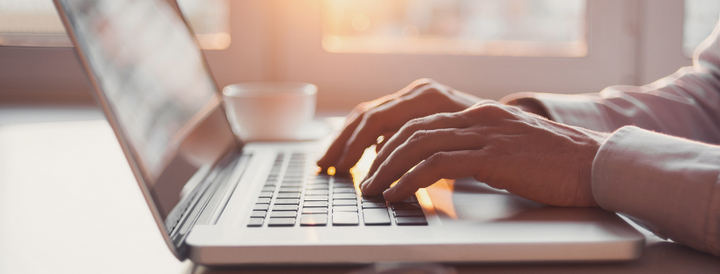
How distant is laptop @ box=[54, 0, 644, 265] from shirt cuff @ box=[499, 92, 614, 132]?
183 millimetres

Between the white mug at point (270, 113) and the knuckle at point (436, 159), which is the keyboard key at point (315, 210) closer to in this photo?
the knuckle at point (436, 159)

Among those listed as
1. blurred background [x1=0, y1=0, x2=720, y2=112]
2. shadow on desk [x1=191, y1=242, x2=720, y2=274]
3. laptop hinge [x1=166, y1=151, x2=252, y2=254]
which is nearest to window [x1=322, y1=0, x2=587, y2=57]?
blurred background [x1=0, y1=0, x2=720, y2=112]

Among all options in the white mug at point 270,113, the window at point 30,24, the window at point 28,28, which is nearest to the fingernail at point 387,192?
the white mug at point 270,113

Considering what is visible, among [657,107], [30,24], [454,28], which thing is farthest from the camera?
[454,28]

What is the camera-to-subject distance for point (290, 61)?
3.71ft

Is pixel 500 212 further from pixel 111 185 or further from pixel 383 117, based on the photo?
pixel 111 185

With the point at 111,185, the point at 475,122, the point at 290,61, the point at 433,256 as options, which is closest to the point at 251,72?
the point at 290,61

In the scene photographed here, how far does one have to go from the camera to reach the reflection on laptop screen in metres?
0.32

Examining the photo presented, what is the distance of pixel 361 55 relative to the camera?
1121 mm

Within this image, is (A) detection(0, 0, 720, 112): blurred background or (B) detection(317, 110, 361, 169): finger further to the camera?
(A) detection(0, 0, 720, 112): blurred background

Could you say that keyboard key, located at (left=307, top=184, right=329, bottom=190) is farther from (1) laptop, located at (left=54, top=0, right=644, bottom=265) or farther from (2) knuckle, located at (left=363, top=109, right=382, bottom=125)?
(2) knuckle, located at (left=363, top=109, right=382, bottom=125)

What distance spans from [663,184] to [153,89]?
46cm

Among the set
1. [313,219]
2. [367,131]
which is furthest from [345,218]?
[367,131]

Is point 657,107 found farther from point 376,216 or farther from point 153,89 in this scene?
point 153,89
